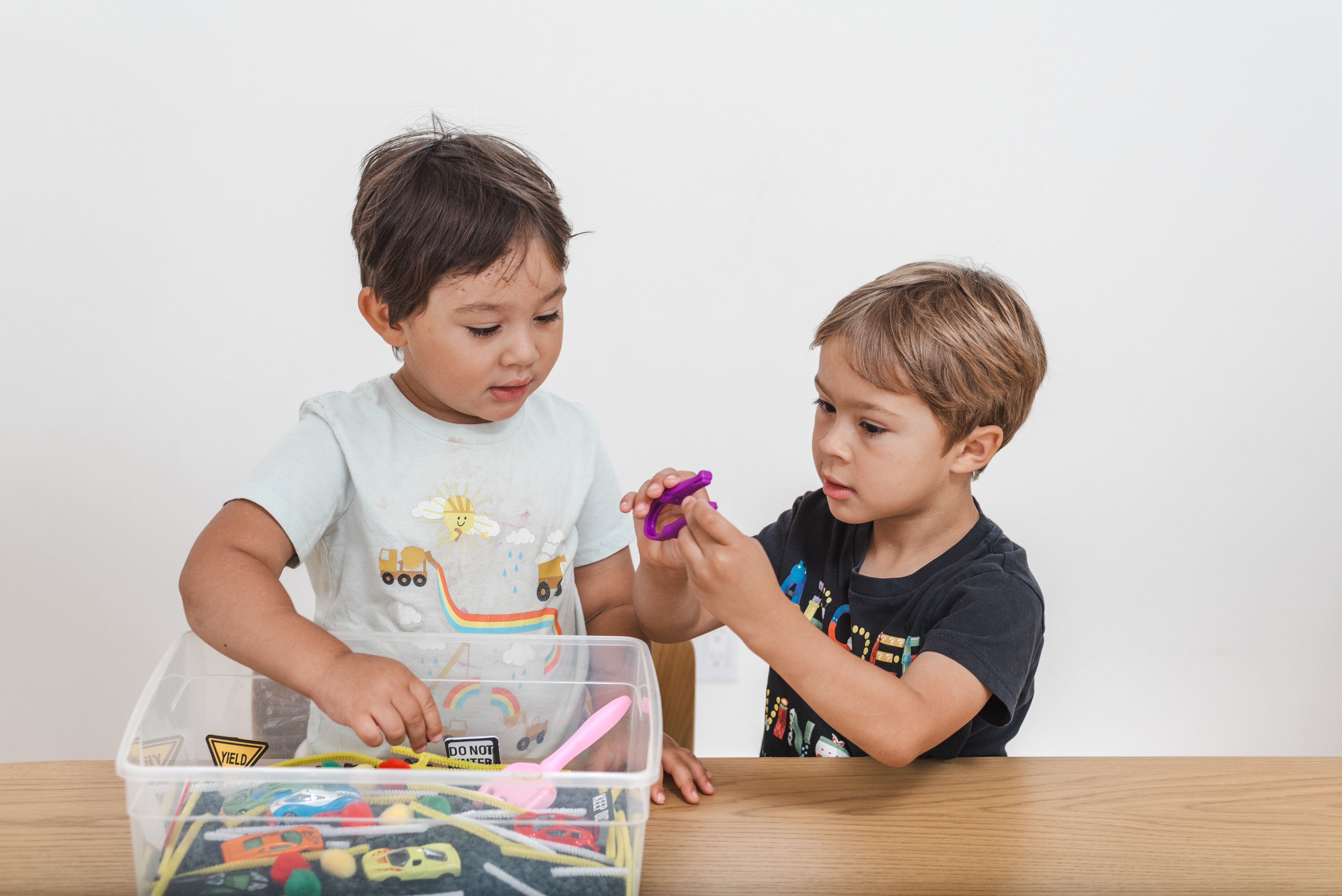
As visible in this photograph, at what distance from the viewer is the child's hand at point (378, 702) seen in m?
0.66

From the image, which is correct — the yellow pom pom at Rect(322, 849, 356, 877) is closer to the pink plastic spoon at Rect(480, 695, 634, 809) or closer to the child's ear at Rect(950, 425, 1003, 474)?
the pink plastic spoon at Rect(480, 695, 634, 809)

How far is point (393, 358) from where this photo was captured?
152cm

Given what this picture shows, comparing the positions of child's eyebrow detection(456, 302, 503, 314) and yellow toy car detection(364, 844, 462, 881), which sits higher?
child's eyebrow detection(456, 302, 503, 314)

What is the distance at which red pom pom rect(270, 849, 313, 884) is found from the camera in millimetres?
566

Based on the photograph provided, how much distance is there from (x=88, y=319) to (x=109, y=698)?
65 cm

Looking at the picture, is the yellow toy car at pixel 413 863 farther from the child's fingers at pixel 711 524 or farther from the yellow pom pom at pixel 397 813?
the child's fingers at pixel 711 524

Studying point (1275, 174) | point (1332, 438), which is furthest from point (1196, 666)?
point (1275, 174)

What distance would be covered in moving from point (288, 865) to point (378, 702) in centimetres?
12

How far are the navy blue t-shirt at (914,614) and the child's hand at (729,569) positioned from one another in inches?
6.1

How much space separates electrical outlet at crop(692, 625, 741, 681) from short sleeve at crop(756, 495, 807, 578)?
28.2 inches

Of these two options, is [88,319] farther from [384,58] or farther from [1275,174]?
[1275,174]

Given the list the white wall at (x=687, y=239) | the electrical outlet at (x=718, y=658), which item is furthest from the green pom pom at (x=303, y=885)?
the electrical outlet at (x=718, y=658)

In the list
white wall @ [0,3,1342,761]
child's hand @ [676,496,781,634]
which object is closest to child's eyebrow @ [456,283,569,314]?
child's hand @ [676,496,781,634]

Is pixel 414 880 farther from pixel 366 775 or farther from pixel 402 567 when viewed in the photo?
pixel 402 567
